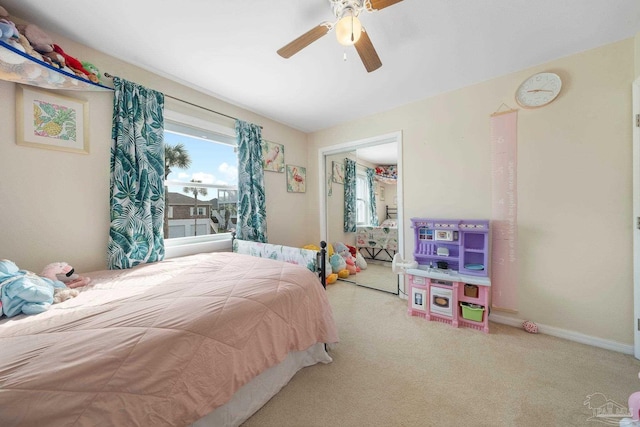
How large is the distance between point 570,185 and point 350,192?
8.31ft

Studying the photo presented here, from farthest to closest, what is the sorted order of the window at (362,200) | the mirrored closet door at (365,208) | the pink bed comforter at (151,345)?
the window at (362,200), the mirrored closet door at (365,208), the pink bed comforter at (151,345)

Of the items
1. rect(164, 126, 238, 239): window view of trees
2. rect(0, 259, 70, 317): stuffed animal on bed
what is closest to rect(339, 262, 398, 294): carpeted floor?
rect(164, 126, 238, 239): window view of trees

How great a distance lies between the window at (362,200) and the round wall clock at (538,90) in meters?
2.24

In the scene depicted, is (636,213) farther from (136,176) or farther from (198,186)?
(136,176)

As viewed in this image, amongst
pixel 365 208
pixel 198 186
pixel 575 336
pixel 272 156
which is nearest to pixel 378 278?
pixel 365 208

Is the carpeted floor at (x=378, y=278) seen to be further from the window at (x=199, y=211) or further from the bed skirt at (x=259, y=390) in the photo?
the window at (x=199, y=211)

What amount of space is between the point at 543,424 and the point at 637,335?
51.3 inches

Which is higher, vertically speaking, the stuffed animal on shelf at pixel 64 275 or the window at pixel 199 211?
the window at pixel 199 211

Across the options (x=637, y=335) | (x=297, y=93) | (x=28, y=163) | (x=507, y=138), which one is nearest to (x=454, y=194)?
(x=507, y=138)

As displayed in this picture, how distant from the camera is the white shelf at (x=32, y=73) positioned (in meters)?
1.28

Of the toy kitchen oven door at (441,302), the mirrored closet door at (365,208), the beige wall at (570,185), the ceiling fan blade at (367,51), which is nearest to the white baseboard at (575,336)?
the beige wall at (570,185)

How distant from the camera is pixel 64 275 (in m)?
1.49

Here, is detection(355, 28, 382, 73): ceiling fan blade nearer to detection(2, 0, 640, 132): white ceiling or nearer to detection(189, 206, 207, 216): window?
detection(2, 0, 640, 132): white ceiling

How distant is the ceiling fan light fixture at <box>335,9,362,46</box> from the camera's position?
1215 mm
